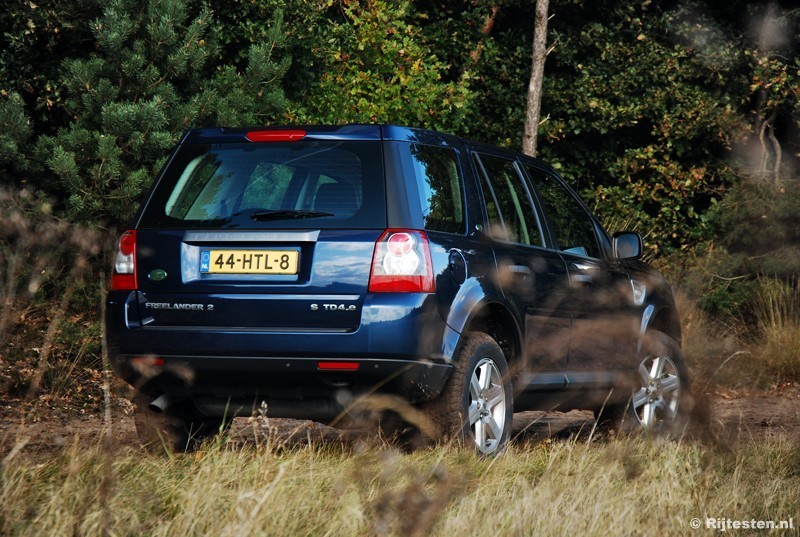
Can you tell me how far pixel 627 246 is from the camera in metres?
7.68

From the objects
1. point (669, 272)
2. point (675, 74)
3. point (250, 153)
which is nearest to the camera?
point (250, 153)

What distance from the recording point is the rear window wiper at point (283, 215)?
18.7 feet

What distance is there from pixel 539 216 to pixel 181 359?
8.08ft

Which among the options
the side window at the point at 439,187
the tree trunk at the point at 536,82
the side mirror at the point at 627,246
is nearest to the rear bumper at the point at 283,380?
the side window at the point at 439,187

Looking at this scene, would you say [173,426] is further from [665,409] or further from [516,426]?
[516,426]

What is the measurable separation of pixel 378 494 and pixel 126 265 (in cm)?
217

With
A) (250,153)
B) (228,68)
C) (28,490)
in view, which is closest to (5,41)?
(228,68)

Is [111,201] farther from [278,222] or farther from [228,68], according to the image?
[278,222]

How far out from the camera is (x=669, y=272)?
1675 cm

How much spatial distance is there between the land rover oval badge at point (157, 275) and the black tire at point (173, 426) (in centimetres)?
69

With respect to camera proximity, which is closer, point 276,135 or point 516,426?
point 276,135

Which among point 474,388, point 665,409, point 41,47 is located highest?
point 41,47

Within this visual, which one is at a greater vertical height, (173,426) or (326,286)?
(326,286)

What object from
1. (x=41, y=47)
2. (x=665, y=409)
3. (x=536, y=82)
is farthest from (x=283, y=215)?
(x=536, y=82)
